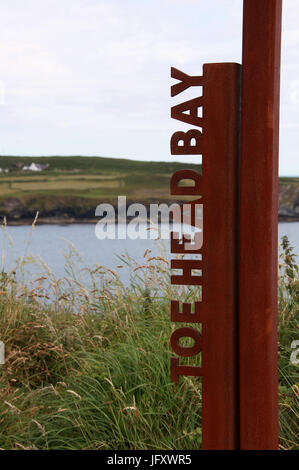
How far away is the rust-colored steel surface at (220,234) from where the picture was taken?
1.93 meters

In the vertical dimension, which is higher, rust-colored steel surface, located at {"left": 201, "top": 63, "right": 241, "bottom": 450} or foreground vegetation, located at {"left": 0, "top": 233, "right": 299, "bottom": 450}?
rust-colored steel surface, located at {"left": 201, "top": 63, "right": 241, "bottom": 450}

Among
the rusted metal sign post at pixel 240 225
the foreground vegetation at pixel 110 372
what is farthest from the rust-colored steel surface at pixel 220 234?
the foreground vegetation at pixel 110 372

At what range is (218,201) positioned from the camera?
194cm

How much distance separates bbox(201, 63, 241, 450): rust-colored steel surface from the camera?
1929mm

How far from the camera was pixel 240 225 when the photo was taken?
1937mm

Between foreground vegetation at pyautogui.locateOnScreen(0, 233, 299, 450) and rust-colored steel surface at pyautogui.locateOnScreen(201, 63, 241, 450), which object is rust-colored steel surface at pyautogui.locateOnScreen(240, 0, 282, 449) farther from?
foreground vegetation at pyautogui.locateOnScreen(0, 233, 299, 450)

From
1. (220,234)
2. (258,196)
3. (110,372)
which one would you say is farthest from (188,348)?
(110,372)

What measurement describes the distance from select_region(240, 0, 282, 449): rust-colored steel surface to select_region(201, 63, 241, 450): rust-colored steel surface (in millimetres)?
31

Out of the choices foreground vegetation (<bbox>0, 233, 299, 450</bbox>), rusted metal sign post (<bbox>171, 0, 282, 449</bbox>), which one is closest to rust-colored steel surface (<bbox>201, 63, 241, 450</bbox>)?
rusted metal sign post (<bbox>171, 0, 282, 449</bbox>)

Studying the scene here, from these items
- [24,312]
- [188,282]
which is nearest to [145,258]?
[24,312]

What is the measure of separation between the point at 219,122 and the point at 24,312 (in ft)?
9.17

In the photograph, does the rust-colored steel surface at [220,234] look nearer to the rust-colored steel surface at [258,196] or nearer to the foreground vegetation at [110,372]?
the rust-colored steel surface at [258,196]

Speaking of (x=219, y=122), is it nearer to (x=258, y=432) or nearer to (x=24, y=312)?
(x=258, y=432)

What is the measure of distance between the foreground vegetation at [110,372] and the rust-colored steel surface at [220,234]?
609mm
